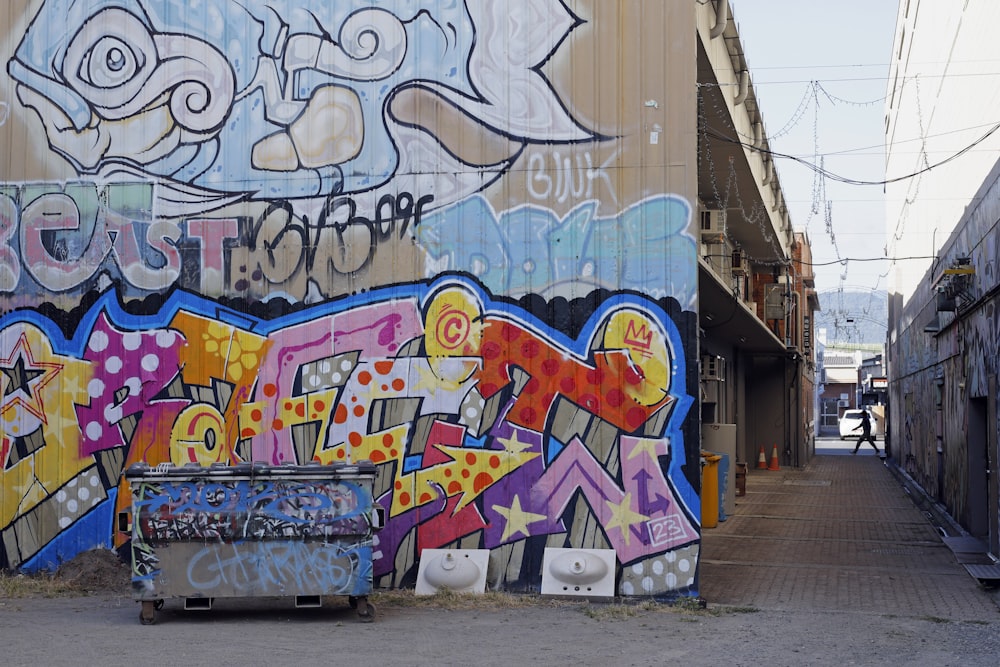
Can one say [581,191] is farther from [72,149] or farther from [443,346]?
[72,149]

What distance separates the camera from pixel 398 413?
11.4 metres

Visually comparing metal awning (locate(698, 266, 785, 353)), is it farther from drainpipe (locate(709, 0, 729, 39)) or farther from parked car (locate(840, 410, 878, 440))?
parked car (locate(840, 410, 878, 440))

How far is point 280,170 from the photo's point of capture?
11836 millimetres

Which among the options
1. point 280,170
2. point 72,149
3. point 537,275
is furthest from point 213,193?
point 537,275

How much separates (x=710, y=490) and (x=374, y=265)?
780 centimetres

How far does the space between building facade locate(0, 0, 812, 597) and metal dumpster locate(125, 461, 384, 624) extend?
1.58 metres

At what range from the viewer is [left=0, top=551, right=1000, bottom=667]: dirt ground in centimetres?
843

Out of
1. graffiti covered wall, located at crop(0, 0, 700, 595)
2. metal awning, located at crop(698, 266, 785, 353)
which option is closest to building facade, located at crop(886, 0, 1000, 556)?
metal awning, located at crop(698, 266, 785, 353)

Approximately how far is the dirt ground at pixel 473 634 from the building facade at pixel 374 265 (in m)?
0.76

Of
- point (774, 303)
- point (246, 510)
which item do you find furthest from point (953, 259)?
point (246, 510)

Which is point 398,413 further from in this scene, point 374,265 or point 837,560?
point 837,560

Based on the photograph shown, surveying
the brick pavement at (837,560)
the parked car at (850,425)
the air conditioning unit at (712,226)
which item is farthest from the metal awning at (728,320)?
the parked car at (850,425)

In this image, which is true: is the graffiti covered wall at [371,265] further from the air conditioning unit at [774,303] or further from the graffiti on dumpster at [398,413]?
the air conditioning unit at [774,303]

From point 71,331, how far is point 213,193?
2114mm
